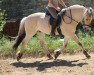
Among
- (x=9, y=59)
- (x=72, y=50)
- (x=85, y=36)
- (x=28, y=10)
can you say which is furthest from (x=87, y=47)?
(x=28, y=10)

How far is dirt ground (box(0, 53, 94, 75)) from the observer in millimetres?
9352

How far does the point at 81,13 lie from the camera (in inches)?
412

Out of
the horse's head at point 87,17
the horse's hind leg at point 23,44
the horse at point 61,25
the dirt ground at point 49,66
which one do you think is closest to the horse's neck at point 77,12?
the horse at point 61,25

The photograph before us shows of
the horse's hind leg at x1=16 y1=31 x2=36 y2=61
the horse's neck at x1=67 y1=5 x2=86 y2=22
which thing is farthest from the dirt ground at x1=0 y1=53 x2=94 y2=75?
the horse's neck at x1=67 y1=5 x2=86 y2=22

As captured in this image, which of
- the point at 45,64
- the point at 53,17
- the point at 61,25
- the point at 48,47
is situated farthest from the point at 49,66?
the point at 48,47

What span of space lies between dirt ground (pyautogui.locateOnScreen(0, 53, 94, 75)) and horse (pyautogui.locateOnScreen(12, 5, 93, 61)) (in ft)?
1.09

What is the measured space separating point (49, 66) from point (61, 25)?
132 centimetres

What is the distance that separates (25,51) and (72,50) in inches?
59.4

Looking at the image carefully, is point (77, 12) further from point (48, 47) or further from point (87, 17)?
point (48, 47)

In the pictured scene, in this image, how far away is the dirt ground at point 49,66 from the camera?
9.35 m

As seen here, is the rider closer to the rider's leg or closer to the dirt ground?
the rider's leg

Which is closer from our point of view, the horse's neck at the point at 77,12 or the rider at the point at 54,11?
the horse's neck at the point at 77,12

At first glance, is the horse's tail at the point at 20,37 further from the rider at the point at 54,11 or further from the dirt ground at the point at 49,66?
the rider at the point at 54,11

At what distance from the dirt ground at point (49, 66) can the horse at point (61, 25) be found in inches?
13.1
